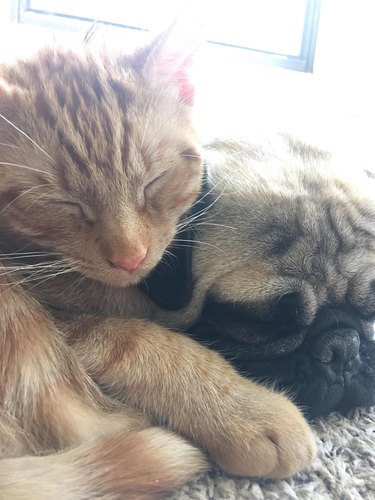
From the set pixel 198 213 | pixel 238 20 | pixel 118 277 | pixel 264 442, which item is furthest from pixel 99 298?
pixel 238 20

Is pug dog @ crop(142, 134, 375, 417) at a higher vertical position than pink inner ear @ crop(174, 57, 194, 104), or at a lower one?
lower

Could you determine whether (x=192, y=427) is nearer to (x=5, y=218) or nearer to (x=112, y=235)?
(x=112, y=235)

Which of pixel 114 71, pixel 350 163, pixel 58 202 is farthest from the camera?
pixel 350 163

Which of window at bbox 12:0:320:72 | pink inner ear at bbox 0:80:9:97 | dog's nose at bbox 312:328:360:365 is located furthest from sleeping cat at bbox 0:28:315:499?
window at bbox 12:0:320:72

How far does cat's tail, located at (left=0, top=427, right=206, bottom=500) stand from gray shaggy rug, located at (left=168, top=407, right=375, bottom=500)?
32 millimetres

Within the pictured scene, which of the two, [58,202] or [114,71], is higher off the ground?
[114,71]

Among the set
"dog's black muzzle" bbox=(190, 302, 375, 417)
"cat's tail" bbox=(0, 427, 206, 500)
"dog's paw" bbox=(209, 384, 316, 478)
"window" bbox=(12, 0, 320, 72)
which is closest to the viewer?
→ "cat's tail" bbox=(0, 427, 206, 500)

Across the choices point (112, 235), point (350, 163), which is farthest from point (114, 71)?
point (350, 163)

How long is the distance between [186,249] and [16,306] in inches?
11.8

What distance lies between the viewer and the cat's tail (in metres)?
0.80

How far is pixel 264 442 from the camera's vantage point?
0.92 meters

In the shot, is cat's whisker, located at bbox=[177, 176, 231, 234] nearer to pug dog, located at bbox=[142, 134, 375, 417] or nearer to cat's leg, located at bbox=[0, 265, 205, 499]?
pug dog, located at bbox=[142, 134, 375, 417]

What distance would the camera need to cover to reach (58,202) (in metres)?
0.92

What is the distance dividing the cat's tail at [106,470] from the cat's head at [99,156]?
0.86 ft
